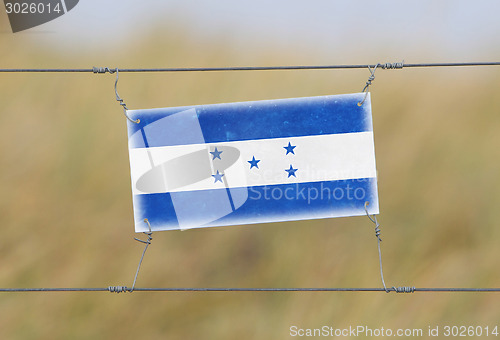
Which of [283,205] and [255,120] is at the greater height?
[255,120]

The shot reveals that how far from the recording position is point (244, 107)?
9.52ft

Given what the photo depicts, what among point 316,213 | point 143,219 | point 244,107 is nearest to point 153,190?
point 143,219

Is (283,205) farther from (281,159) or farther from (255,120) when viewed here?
(255,120)

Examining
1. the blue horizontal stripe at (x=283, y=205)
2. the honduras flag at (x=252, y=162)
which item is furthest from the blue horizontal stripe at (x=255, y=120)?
the blue horizontal stripe at (x=283, y=205)

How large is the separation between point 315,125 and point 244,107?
366 mm

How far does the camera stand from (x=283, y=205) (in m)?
2.86

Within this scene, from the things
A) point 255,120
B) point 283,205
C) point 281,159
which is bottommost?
point 283,205

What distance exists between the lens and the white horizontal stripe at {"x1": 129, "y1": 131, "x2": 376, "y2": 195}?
9.39 feet

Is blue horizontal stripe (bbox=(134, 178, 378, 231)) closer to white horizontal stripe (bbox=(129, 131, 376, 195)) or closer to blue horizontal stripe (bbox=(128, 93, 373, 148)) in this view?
white horizontal stripe (bbox=(129, 131, 376, 195))

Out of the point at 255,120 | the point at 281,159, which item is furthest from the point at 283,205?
the point at 255,120

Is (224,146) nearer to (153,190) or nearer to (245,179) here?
(245,179)

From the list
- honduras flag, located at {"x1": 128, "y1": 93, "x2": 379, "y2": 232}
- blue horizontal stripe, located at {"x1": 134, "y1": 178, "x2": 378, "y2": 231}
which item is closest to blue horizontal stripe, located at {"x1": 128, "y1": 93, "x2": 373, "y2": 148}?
honduras flag, located at {"x1": 128, "y1": 93, "x2": 379, "y2": 232}

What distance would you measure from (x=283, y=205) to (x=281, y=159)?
9.0 inches

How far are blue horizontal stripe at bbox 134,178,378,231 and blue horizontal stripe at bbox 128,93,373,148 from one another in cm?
27
